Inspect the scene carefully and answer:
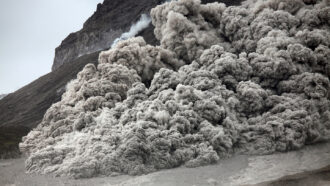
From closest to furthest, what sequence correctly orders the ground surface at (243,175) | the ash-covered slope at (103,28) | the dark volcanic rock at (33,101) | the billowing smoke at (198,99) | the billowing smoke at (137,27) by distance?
the ground surface at (243,175)
the billowing smoke at (198,99)
the dark volcanic rock at (33,101)
the billowing smoke at (137,27)
the ash-covered slope at (103,28)

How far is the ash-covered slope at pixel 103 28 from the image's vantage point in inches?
3738

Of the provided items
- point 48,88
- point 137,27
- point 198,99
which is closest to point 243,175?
point 198,99

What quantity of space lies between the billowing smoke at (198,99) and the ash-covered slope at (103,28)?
63.6 m

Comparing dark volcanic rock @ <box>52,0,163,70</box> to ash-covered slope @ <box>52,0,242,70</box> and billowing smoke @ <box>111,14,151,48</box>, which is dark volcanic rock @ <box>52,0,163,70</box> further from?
billowing smoke @ <box>111,14,151,48</box>

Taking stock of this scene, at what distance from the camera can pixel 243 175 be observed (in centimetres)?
1648

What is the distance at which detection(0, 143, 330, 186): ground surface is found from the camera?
15.5m

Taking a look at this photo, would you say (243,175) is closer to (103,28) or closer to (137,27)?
(137,27)

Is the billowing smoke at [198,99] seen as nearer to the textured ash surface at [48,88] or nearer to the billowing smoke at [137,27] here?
the textured ash surface at [48,88]

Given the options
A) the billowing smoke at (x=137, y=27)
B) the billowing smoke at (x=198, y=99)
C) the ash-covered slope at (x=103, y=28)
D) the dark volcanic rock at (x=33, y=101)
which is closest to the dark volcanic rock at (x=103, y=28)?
the ash-covered slope at (x=103, y=28)

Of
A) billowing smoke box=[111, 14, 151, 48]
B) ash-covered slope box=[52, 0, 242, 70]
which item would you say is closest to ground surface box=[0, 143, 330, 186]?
billowing smoke box=[111, 14, 151, 48]

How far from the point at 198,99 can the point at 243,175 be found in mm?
6677

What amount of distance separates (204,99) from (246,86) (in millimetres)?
2848

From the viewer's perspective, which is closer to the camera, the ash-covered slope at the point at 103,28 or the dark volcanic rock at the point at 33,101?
the dark volcanic rock at the point at 33,101

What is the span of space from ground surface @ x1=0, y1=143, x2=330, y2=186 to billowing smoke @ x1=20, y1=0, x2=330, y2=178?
677 millimetres
